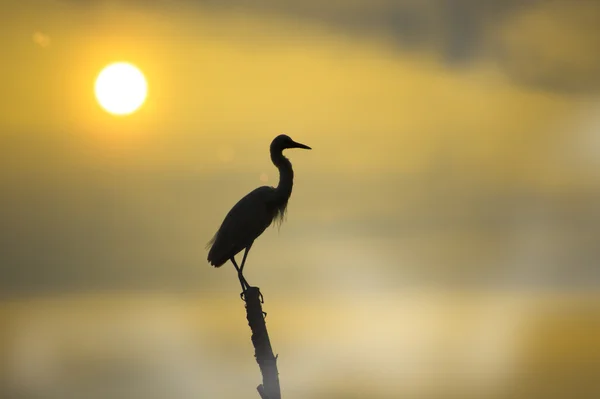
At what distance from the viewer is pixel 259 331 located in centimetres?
1383

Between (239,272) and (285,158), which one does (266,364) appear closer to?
(239,272)

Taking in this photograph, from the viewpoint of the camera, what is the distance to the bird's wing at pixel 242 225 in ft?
61.2

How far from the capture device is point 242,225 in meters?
19.0

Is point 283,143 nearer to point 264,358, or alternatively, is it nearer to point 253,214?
point 253,214

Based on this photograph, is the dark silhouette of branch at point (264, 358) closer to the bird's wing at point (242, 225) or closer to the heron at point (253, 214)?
the heron at point (253, 214)

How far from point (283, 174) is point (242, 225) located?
193 centimetres

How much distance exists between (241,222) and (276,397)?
634cm

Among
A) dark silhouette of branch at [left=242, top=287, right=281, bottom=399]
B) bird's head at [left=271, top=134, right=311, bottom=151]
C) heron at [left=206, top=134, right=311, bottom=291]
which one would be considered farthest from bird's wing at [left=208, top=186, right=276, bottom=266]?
dark silhouette of branch at [left=242, top=287, right=281, bottom=399]

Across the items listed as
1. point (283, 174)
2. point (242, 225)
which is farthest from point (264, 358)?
point (283, 174)

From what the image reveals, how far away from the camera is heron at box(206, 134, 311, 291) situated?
18672 millimetres

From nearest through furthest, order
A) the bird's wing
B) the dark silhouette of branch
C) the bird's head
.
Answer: the dark silhouette of branch
the bird's wing
the bird's head

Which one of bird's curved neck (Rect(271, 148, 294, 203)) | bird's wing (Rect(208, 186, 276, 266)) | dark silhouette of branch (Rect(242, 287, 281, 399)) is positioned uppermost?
bird's curved neck (Rect(271, 148, 294, 203))

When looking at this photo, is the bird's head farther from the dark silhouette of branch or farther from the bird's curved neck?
the dark silhouette of branch

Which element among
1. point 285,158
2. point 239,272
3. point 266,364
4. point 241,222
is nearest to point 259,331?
point 266,364
